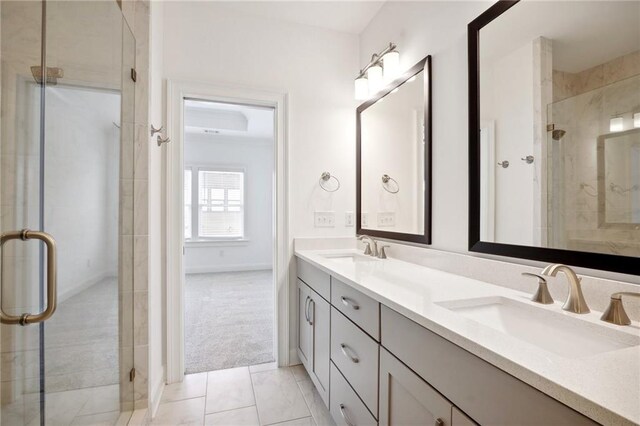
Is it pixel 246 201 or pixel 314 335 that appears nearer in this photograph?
pixel 314 335

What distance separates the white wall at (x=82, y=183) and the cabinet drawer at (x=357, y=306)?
1.13 meters

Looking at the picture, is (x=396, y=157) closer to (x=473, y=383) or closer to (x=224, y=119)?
(x=473, y=383)

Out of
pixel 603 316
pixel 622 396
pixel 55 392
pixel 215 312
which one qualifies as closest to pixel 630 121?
pixel 603 316

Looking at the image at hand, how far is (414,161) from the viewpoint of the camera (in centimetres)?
186

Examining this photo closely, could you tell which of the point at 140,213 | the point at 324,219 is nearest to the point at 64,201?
the point at 140,213

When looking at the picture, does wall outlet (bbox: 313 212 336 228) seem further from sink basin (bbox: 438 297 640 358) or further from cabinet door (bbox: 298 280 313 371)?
sink basin (bbox: 438 297 640 358)

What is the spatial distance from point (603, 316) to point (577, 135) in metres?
0.57

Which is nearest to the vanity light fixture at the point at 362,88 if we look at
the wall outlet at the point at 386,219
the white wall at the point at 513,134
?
the wall outlet at the point at 386,219

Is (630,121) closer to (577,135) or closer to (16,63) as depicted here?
(577,135)

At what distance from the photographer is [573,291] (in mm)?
920

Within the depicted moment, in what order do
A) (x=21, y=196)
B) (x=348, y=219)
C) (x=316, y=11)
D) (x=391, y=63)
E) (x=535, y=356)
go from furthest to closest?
(x=348, y=219), (x=316, y=11), (x=391, y=63), (x=21, y=196), (x=535, y=356)

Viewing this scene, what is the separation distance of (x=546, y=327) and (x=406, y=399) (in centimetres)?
50

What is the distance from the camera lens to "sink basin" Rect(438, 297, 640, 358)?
80 centimetres

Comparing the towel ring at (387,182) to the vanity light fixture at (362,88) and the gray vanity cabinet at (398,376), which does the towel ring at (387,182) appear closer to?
the vanity light fixture at (362,88)
